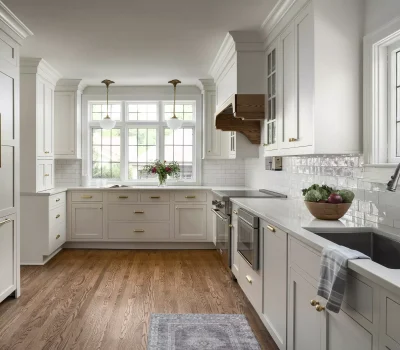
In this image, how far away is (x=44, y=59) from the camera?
485 cm

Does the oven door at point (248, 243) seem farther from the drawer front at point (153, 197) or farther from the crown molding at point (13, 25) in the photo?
the crown molding at point (13, 25)

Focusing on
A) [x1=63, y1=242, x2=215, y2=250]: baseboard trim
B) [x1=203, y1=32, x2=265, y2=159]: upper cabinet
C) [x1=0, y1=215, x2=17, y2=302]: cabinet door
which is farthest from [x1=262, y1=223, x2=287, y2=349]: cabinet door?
[x1=63, y1=242, x2=215, y2=250]: baseboard trim

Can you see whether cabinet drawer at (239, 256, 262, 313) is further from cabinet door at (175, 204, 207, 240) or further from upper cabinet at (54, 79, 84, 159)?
upper cabinet at (54, 79, 84, 159)

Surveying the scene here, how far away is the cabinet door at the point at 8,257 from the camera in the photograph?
336 cm

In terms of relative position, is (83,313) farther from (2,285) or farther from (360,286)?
(360,286)

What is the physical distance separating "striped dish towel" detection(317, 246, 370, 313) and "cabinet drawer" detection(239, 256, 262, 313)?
1.37 meters

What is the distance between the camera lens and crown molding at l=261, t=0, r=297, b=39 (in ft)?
10.2

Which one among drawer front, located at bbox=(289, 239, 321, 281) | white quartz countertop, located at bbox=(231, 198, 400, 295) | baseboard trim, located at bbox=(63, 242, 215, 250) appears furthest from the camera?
baseboard trim, located at bbox=(63, 242, 215, 250)

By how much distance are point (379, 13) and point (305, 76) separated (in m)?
0.58

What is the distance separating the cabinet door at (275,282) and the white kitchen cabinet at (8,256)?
215 centimetres

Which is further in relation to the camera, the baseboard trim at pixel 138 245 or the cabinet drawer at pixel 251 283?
the baseboard trim at pixel 138 245

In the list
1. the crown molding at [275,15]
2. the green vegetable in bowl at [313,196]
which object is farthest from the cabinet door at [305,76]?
the green vegetable in bowl at [313,196]

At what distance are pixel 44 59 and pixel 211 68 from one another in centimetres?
205

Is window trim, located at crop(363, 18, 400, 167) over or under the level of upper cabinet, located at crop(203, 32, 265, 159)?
under
